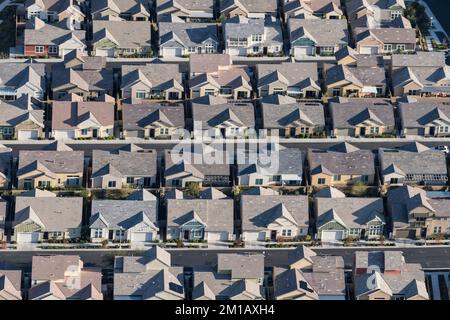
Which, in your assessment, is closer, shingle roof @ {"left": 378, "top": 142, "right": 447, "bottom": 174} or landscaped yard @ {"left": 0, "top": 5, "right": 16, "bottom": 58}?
shingle roof @ {"left": 378, "top": 142, "right": 447, "bottom": 174}

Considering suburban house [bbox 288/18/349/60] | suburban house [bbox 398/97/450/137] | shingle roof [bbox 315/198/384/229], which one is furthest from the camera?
suburban house [bbox 288/18/349/60]

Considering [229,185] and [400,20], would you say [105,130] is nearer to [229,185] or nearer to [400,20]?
[229,185]

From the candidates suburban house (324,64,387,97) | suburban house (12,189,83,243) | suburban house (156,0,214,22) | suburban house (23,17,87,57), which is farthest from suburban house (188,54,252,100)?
suburban house (12,189,83,243)

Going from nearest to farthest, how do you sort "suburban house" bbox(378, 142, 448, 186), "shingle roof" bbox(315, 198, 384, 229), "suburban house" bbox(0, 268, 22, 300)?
"suburban house" bbox(0, 268, 22, 300) → "shingle roof" bbox(315, 198, 384, 229) → "suburban house" bbox(378, 142, 448, 186)

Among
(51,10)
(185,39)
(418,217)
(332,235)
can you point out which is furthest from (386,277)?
(51,10)

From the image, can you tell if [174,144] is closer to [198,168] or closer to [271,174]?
[198,168]

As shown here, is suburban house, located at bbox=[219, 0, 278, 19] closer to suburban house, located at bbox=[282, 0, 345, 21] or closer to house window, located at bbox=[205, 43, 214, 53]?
suburban house, located at bbox=[282, 0, 345, 21]
